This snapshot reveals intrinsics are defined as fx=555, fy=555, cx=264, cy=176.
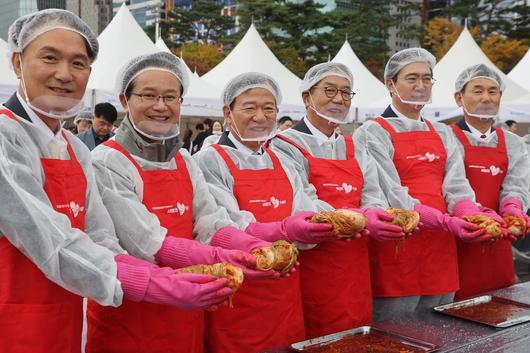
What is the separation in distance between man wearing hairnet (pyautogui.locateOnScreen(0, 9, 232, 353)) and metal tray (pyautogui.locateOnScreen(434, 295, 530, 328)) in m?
1.30

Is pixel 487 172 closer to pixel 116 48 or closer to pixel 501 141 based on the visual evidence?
pixel 501 141

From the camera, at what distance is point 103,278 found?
1.85 meters

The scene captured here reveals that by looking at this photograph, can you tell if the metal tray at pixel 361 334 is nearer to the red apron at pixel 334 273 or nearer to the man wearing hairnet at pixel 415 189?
the red apron at pixel 334 273

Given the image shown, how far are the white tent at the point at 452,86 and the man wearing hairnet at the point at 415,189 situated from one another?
8.34m

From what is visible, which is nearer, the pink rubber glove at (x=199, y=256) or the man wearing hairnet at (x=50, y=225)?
the man wearing hairnet at (x=50, y=225)

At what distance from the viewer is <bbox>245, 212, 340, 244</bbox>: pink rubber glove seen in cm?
261

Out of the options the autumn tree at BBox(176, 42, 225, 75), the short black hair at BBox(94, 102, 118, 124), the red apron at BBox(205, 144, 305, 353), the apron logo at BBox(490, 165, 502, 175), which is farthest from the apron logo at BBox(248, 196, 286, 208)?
the autumn tree at BBox(176, 42, 225, 75)

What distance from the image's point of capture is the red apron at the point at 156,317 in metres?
2.27

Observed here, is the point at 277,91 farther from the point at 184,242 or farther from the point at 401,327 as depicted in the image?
the point at 401,327

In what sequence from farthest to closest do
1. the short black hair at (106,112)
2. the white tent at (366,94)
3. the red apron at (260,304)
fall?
the white tent at (366,94)
the short black hair at (106,112)
the red apron at (260,304)

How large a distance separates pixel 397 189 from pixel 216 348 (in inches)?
56.6

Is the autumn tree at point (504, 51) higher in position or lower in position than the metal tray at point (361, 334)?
higher

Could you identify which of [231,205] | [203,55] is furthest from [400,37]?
[231,205]

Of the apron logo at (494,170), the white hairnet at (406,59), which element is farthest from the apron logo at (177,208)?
the apron logo at (494,170)
